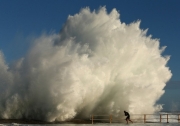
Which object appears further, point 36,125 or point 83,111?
point 83,111

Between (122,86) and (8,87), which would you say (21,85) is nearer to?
(8,87)

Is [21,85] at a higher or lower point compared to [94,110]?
higher

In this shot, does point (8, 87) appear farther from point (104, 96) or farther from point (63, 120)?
point (104, 96)

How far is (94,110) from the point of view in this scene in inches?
2233

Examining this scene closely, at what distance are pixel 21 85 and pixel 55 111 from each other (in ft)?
26.4

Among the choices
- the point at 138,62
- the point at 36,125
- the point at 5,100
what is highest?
the point at 138,62

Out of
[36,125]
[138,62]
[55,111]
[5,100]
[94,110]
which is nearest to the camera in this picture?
[36,125]

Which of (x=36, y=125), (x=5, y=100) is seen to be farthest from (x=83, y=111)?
(x=36, y=125)

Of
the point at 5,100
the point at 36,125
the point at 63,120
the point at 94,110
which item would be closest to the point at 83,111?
the point at 94,110

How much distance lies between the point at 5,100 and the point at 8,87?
2.13m

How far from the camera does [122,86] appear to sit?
56219mm

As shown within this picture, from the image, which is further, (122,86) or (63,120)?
(122,86)

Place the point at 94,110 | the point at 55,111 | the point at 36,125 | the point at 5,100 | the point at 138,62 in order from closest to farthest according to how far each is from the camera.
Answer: the point at 36,125 → the point at 55,111 → the point at 5,100 → the point at 94,110 → the point at 138,62

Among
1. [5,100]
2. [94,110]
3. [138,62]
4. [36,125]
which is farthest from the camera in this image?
[138,62]
